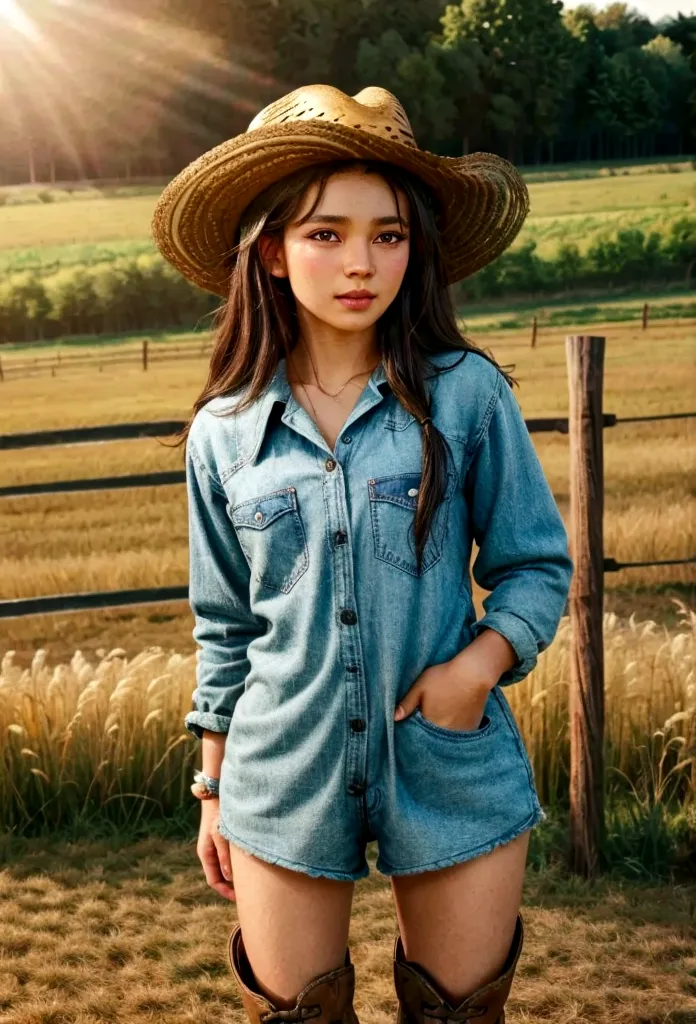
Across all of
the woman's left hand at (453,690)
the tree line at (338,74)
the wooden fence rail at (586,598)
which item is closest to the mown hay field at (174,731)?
the wooden fence rail at (586,598)

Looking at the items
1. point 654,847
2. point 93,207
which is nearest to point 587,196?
point 93,207

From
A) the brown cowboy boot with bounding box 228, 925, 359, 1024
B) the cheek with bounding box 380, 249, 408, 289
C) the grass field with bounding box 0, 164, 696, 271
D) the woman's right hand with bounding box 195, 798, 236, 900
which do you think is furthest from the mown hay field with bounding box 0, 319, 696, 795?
the cheek with bounding box 380, 249, 408, 289

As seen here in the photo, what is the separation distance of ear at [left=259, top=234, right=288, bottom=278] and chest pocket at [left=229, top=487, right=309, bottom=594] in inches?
12.8

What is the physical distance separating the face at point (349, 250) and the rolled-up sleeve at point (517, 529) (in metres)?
0.21

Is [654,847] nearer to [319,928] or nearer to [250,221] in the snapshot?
[319,928]

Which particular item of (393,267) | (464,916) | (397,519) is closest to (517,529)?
(397,519)

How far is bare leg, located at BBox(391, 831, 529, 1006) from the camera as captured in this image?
149cm

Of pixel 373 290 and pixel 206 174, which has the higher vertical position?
pixel 206 174

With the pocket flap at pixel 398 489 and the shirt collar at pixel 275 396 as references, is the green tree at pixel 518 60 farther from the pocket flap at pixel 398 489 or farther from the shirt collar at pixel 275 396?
the pocket flap at pixel 398 489

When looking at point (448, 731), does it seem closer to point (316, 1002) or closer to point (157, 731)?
point (316, 1002)

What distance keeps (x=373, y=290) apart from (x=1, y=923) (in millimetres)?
2334

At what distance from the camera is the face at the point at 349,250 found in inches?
58.6

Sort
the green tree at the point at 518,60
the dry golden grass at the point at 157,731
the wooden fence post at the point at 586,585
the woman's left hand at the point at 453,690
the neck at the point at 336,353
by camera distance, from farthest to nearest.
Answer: the green tree at the point at 518,60, the dry golden grass at the point at 157,731, the wooden fence post at the point at 586,585, the neck at the point at 336,353, the woman's left hand at the point at 453,690

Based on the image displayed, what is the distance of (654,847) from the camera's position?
3238 mm
